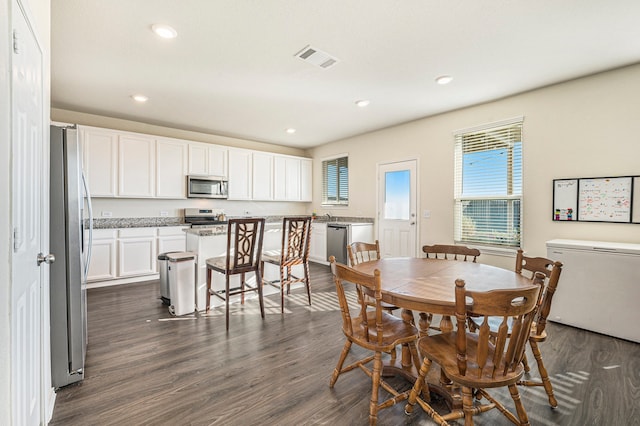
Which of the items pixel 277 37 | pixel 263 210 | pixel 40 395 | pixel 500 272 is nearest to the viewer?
pixel 40 395

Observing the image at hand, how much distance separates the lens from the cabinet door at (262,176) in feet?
20.7

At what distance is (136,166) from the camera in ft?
16.0

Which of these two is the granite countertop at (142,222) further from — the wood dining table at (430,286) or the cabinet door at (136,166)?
the wood dining table at (430,286)

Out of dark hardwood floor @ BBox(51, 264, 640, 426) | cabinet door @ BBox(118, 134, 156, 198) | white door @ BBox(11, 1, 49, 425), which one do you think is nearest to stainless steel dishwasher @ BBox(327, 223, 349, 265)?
dark hardwood floor @ BBox(51, 264, 640, 426)

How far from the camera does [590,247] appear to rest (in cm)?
293

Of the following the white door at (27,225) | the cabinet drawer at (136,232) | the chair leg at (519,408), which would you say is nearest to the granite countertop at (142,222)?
the cabinet drawer at (136,232)

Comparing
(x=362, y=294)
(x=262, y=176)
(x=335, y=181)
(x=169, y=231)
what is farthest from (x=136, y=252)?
(x=362, y=294)

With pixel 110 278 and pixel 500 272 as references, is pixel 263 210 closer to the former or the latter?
pixel 110 278

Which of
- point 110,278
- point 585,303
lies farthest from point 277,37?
point 110,278

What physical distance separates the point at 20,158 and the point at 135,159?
13.5ft

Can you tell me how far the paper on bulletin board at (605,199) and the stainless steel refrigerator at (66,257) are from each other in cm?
478

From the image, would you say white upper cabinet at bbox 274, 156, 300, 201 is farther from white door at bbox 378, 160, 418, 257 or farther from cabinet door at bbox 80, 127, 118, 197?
cabinet door at bbox 80, 127, 118, 197

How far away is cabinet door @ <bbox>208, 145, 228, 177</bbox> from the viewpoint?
18.7 ft

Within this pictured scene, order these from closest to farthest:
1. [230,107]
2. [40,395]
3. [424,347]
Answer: [40,395] < [424,347] < [230,107]
